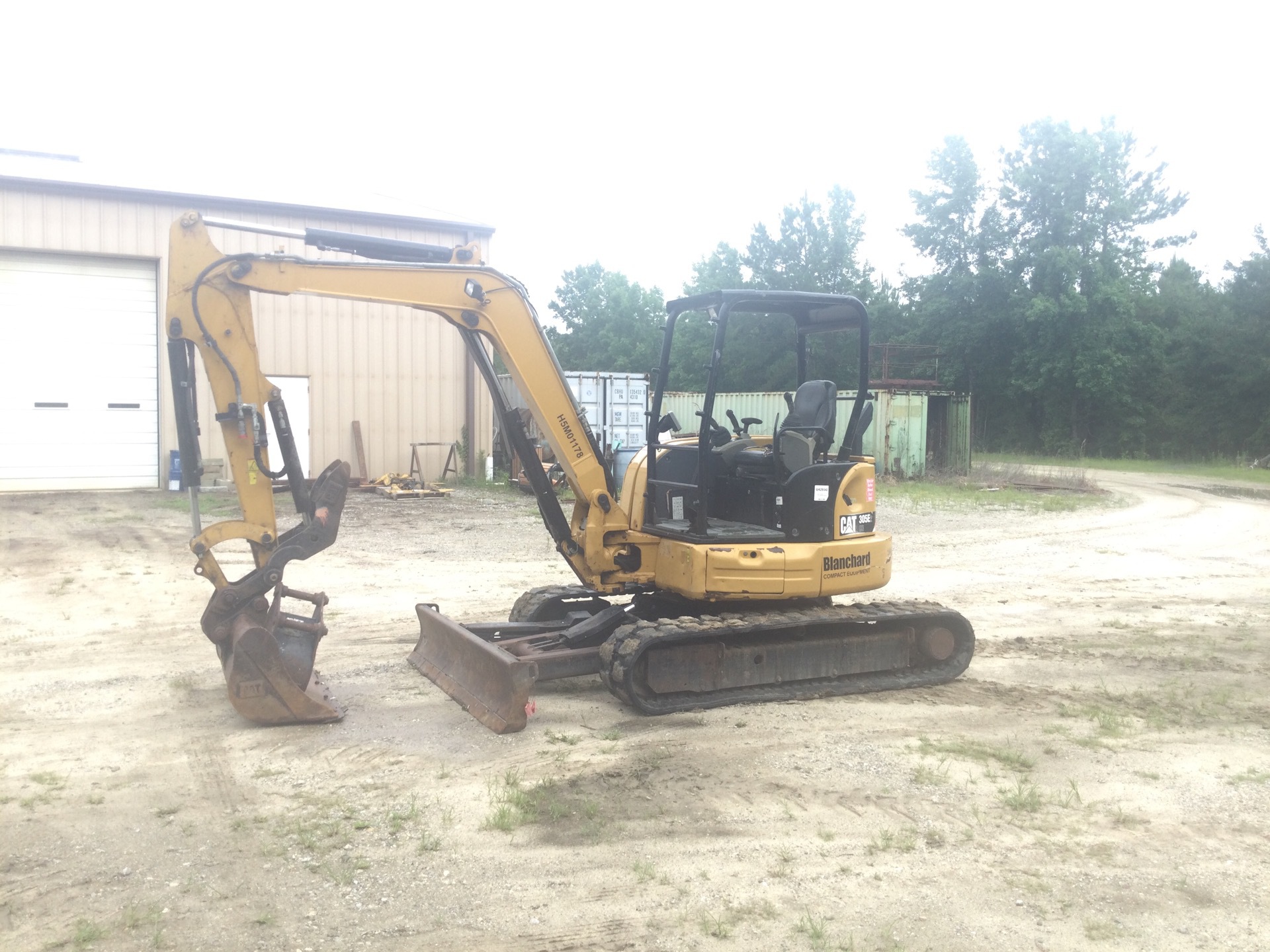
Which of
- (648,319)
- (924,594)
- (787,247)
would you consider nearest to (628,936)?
(924,594)

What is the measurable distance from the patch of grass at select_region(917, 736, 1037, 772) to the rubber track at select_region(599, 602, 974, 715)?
1022 mm

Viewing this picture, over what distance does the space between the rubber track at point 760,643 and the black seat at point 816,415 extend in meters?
1.20

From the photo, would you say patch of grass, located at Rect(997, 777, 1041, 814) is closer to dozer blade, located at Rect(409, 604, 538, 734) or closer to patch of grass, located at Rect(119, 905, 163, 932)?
dozer blade, located at Rect(409, 604, 538, 734)

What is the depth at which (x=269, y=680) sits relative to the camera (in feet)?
20.1

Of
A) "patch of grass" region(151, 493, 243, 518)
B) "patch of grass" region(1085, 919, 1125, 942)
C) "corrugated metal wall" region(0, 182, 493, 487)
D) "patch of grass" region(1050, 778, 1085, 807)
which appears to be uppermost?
"corrugated metal wall" region(0, 182, 493, 487)

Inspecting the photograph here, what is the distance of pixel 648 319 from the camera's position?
64.1m

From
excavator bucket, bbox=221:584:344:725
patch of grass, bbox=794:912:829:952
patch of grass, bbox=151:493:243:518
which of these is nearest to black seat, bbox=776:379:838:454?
excavator bucket, bbox=221:584:344:725

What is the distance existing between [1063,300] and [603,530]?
38781 millimetres

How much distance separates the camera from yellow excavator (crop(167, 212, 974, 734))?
6.23m

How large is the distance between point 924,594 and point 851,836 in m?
6.68

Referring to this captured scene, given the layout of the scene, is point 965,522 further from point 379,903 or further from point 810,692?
point 379,903

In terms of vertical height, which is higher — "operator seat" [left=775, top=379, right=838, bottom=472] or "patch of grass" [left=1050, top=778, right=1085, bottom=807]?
"operator seat" [left=775, top=379, right=838, bottom=472]

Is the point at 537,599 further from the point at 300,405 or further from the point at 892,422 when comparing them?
the point at 892,422

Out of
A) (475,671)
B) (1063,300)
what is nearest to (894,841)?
(475,671)
